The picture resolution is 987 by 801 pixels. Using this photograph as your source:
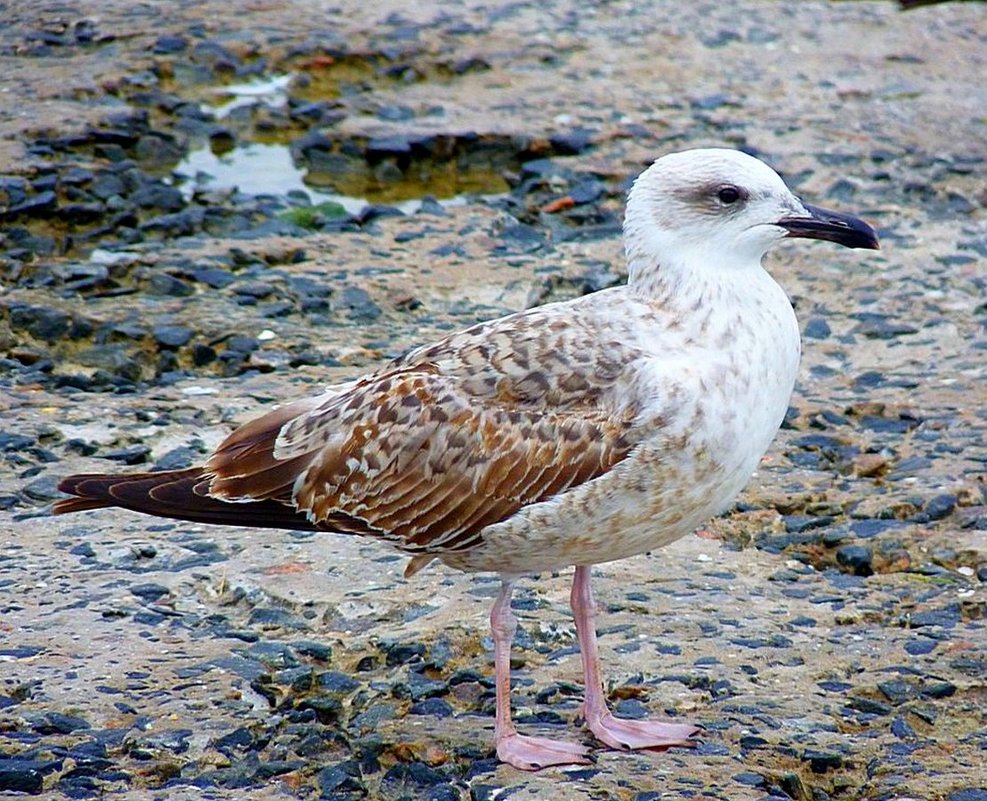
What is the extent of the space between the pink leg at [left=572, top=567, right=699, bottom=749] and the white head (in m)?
0.91

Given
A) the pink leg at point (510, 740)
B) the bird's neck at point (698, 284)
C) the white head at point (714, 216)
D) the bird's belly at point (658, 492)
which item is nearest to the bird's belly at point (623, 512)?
the bird's belly at point (658, 492)

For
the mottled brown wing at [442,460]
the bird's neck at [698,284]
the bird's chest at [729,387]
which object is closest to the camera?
the bird's chest at [729,387]

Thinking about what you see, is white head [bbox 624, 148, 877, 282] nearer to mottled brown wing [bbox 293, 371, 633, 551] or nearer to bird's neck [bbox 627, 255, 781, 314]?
bird's neck [bbox 627, 255, 781, 314]

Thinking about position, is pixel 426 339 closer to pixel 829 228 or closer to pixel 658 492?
pixel 829 228

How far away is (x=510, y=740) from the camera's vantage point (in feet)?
13.8

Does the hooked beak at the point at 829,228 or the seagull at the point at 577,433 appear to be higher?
the hooked beak at the point at 829,228

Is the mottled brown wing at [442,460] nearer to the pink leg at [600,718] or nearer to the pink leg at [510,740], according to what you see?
the pink leg at [510,740]

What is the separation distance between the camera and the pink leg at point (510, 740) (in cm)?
416

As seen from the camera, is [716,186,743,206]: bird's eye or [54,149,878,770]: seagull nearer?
[54,149,878,770]: seagull

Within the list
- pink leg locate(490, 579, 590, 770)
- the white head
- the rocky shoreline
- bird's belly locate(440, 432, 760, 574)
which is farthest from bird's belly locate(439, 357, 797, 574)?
the rocky shoreline

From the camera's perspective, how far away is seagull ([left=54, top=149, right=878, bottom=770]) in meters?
4.16

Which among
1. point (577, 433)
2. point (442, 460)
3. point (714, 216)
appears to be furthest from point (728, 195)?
point (442, 460)

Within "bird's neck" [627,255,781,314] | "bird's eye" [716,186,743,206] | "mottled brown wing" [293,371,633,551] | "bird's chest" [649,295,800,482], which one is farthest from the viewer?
"bird's eye" [716,186,743,206]

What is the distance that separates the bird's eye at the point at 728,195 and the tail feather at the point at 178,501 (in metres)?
1.42
